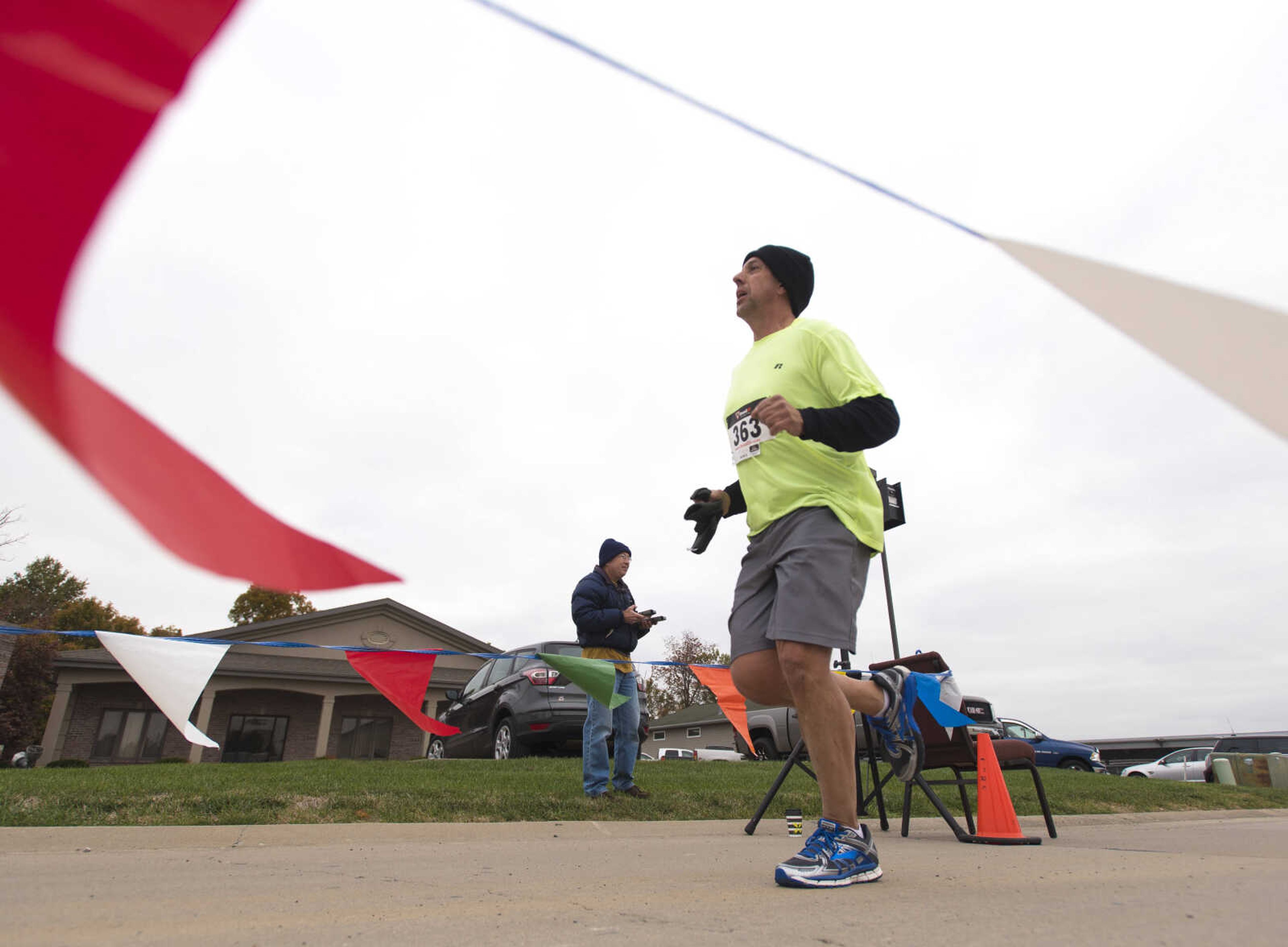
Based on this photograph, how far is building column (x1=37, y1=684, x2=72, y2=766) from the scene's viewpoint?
17625 mm

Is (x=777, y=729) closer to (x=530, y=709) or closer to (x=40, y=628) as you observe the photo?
(x=530, y=709)

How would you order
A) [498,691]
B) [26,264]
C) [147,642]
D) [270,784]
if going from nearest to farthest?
[26,264], [147,642], [270,784], [498,691]

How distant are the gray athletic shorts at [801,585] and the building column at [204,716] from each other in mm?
18760

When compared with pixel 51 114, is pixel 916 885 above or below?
below

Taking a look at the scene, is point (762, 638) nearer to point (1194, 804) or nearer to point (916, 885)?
point (916, 885)

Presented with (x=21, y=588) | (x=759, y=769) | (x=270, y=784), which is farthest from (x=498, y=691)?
(x=21, y=588)

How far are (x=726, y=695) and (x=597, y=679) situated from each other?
204 centimetres

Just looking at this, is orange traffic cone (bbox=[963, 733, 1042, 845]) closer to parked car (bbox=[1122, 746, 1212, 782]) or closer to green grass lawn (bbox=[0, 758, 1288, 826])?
green grass lawn (bbox=[0, 758, 1288, 826])

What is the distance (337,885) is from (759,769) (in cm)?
Result: 680

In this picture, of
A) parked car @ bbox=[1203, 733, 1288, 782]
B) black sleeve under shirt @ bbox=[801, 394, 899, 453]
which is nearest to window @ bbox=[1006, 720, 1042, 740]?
parked car @ bbox=[1203, 733, 1288, 782]

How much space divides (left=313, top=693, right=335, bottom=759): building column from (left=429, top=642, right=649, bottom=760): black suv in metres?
11.9

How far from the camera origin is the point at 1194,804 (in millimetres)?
8070

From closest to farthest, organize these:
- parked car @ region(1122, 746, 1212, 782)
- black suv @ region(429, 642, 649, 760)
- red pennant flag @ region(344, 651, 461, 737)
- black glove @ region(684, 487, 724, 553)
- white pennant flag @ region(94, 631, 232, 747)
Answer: black glove @ region(684, 487, 724, 553), white pennant flag @ region(94, 631, 232, 747), red pennant flag @ region(344, 651, 461, 737), black suv @ region(429, 642, 649, 760), parked car @ region(1122, 746, 1212, 782)

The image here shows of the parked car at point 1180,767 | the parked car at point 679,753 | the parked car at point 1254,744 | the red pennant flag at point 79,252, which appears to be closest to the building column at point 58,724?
the parked car at point 679,753
